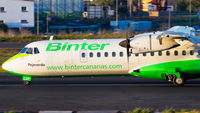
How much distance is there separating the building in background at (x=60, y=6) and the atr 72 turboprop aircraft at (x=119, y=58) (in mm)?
61427

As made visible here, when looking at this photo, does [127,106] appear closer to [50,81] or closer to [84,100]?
[84,100]

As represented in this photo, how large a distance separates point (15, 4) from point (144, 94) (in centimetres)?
5510

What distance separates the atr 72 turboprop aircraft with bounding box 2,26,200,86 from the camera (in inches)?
846

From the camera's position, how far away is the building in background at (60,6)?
84500mm

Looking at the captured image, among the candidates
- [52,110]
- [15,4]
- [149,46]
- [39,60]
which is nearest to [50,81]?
[39,60]

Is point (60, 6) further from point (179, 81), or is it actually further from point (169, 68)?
point (179, 81)

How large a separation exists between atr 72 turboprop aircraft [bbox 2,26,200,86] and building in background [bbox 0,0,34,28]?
162 ft

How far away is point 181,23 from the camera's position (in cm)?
7912

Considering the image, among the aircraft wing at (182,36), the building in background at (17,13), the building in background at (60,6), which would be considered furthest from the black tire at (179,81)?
the building in background at (60,6)

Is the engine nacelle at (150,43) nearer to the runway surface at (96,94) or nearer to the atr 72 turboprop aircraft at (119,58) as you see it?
the atr 72 turboprop aircraft at (119,58)

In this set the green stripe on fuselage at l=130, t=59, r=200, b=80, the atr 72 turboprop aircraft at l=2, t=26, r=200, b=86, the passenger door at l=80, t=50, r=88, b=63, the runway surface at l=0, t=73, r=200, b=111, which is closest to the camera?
the runway surface at l=0, t=73, r=200, b=111

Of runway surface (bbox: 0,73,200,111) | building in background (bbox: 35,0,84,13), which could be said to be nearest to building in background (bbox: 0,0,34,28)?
building in background (bbox: 35,0,84,13)

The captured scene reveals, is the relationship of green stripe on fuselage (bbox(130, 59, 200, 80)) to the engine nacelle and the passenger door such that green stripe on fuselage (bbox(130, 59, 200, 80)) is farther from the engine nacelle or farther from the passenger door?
the passenger door

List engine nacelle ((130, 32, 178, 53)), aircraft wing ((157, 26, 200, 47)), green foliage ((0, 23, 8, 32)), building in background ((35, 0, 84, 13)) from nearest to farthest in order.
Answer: aircraft wing ((157, 26, 200, 47)) < engine nacelle ((130, 32, 178, 53)) < green foliage ((0, 23, 8, 32)) < building in background ((35, 0, 84, 13))
